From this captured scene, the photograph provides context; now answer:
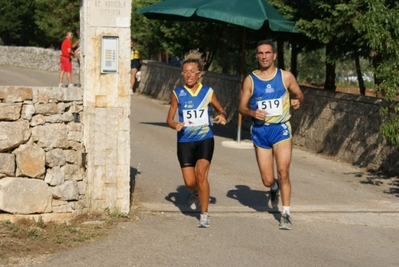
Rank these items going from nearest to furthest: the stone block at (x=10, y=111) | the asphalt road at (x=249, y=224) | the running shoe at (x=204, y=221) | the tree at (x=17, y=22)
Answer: the asphalt road at (x=249, y=224) → the stone block at (x=10, y=111) → the running shoe at (x=204, y=221) → the tree at (x=17, y=22)

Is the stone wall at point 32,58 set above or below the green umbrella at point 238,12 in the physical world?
below

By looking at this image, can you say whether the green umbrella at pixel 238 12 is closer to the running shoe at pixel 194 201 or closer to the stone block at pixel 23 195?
the running shoe at pixel 194 201

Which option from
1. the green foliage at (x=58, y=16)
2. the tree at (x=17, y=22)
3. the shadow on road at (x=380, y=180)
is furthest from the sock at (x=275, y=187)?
the tree at (x=17, y=22)

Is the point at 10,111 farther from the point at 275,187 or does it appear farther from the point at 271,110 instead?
the point at 275,187

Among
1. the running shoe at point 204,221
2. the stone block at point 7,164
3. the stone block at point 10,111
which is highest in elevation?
the stone block at point 10,111

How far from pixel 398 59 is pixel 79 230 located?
209 inches

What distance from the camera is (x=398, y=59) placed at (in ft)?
37.8

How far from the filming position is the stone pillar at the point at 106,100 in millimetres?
9031

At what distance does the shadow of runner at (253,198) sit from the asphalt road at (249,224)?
13 mm

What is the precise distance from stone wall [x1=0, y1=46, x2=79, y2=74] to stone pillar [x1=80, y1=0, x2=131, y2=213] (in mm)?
→ 29750

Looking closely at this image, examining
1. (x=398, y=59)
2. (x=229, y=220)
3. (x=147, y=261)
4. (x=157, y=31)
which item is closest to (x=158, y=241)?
(x=147, y=261)

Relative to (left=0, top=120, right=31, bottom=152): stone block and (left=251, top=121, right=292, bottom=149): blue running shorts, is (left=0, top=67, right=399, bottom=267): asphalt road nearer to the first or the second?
(left=251, top=121, right=292, bottom=149): blue running shorts

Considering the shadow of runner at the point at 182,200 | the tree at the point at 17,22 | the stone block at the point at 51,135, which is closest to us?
the stone block at the point at 51,135

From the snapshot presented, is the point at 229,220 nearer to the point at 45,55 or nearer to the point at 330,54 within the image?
the point at 330,54
